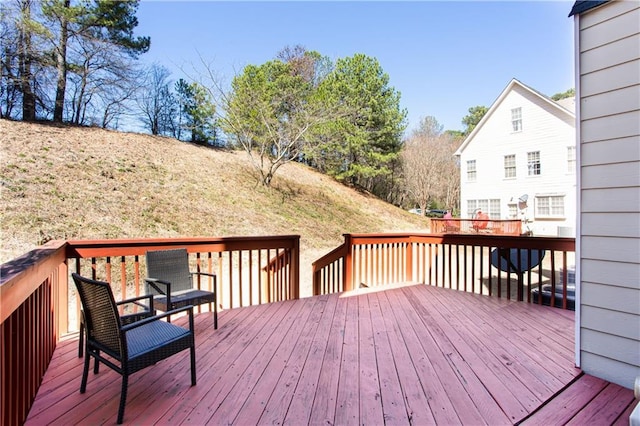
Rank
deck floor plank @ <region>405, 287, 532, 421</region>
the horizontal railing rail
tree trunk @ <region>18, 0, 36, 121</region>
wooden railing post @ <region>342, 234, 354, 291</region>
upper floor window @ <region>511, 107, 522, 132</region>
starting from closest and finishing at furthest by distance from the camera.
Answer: the horizontal railing rail, deck floor plank @ <region>405, 287, 532, 421</region>, wooden railing post @ <region>342, 234, 354, 291</region>, tree trunk @ <region>18, 0, 36, 121</region>, upper floor window @ <region>511, 107, 522, 132</region>

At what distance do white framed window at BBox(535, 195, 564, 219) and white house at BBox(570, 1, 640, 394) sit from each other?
11.5 metres

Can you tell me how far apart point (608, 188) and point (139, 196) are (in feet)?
33.8

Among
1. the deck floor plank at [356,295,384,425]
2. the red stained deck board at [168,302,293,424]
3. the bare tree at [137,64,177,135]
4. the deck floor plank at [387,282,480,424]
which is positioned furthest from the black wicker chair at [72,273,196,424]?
the bare tree at [137,64,177,135]

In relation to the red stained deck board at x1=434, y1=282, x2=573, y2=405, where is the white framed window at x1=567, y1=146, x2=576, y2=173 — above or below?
above

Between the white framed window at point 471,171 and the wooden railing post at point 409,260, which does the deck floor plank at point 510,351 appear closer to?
the wooden railing post at point 409,260

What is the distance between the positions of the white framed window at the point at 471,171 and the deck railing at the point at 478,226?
11.3 feet

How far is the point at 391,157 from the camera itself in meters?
A: 18.5

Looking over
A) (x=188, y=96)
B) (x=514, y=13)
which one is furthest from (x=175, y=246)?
A: (x=188, y=96)

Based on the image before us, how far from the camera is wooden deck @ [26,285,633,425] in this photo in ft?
5.64

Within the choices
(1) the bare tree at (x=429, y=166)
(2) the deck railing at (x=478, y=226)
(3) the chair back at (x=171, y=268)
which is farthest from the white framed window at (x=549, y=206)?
(3) the chair back at (x=171, y=268)

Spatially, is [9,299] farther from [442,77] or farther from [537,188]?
[537,188]

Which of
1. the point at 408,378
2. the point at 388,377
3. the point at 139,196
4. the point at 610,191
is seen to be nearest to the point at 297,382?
the point at 388,377

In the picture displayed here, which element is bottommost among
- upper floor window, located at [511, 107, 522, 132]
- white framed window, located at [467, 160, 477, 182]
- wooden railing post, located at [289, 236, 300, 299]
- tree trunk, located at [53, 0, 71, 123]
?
wooden railing post, located at [289, 236, 300, 299]

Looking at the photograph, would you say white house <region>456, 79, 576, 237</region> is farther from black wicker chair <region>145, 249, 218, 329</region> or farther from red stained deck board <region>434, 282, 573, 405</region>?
black wicker chair <region>145, 249, 218, 329</region>
